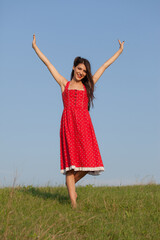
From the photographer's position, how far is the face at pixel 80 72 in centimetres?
679

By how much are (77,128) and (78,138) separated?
7.9 inches

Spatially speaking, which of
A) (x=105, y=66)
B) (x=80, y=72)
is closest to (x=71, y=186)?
(x=80, y=72)

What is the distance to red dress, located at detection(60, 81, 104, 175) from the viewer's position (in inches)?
254

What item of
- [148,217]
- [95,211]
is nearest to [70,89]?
[95,211]

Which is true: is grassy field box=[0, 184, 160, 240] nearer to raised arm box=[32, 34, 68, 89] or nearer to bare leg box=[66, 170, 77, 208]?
bare leg box=[66, 170, 77, 208]

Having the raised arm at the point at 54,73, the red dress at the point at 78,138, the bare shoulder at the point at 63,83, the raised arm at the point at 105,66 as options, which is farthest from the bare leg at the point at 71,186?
the raised arm at the point at 105,66

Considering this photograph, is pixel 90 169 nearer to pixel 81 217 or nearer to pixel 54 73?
pixel 81 217

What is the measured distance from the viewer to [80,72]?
6.78 m

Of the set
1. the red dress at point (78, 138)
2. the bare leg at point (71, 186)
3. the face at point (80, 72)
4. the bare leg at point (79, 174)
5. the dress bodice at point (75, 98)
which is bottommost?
the bare leg at point (71, 186)

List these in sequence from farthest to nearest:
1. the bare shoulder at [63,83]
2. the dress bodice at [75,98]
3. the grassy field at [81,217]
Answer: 1. the bare shoulder at [63,83]
2. the dress bodice at [75,98]
3. the grassy field at [81,217]

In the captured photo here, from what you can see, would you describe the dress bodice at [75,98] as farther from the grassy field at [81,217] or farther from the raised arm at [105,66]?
the grassy field at [81,217]

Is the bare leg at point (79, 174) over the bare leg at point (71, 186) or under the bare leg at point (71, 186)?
over

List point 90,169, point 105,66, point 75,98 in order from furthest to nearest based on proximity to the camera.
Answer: point 105,66
point 75,98
point 90,169

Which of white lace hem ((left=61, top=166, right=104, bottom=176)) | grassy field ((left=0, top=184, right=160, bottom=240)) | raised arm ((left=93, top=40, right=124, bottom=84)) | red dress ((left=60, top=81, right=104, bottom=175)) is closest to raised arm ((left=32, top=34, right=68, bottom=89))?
red dress ((left=60, top=81, right=104, bottom=175))
